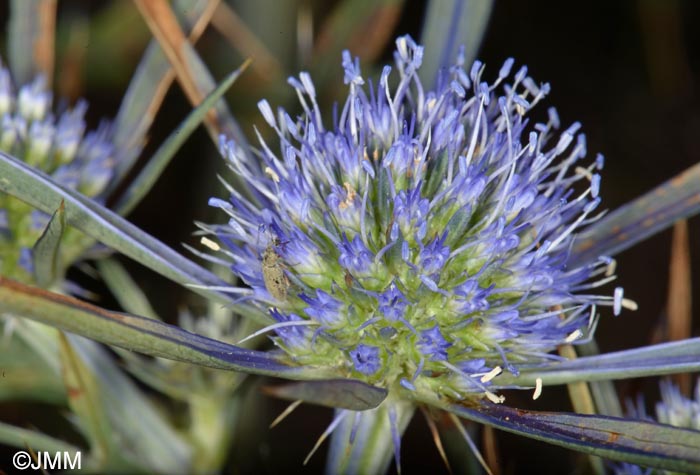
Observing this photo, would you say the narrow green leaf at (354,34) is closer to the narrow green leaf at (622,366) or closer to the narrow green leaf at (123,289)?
the narrow green leaf at (123,289)

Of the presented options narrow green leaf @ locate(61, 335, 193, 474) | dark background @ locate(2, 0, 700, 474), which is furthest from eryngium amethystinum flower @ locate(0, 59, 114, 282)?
dark background @ locate(2, 0, 700, 474)

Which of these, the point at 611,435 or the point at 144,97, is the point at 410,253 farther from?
the point at 144,97

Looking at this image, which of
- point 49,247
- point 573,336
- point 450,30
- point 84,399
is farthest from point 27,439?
point 450,30

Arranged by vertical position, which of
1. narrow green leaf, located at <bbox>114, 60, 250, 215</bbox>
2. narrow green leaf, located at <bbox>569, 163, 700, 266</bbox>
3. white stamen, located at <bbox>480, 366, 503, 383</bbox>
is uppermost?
narrow green leaf, located at <bbox>569, 163, 700, 266</bbox>

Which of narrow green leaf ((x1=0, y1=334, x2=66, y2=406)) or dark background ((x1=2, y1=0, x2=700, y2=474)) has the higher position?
dark background ((x1=2, y1=0, x2=700, y2=474))

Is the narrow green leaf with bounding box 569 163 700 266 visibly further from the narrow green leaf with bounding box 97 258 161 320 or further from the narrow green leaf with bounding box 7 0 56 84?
the narrow green leaf with bounding box 7 0 56 84

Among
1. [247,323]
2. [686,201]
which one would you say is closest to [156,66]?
[247,323]

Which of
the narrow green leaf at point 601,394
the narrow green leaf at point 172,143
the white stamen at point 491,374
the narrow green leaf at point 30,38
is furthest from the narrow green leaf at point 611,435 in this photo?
the narrow green leaf at point 30,38

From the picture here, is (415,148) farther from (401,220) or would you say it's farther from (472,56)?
(472,56)
